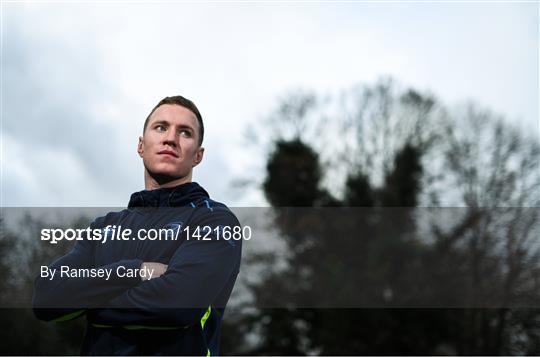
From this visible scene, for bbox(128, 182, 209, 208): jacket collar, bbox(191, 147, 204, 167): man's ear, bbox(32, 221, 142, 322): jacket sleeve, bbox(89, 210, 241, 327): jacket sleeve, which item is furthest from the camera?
bbox(191, 147, 204, 167): man's ear

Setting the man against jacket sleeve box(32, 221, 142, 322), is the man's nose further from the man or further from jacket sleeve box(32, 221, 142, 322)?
jacket sleeve box(32, 221, 142, 322)

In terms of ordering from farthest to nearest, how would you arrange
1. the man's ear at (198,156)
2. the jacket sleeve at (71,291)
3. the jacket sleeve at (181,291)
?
the man's ear at (198,156) < the jacket sleeve at (71,291) < the jacket sleeve at (181,291)

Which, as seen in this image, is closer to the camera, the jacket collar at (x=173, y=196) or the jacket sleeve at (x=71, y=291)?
the jacket sleeve at (x=71, y=291)

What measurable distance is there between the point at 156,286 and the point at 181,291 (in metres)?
0.11

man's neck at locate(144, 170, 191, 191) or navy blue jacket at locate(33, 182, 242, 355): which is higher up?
man's neck at locate(144, 170, 191, 191)

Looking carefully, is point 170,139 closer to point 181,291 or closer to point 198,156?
Answer: point 198,156

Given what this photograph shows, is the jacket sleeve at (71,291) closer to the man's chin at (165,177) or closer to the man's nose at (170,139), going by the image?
the man's chin at (165,177)

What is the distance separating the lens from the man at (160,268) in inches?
107

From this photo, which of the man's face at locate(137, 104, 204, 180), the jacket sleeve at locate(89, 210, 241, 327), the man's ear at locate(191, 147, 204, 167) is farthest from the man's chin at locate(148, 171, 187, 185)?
the jacket sleeve at locate(89, 210, 241, 327)

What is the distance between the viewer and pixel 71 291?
288cm

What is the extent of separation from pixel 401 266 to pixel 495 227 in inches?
183

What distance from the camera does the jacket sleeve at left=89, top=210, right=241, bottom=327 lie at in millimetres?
2686

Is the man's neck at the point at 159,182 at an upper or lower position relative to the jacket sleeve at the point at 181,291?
upper

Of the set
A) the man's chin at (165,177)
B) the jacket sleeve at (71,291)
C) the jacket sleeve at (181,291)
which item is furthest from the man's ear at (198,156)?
the jacket sleeve at (71,291)
